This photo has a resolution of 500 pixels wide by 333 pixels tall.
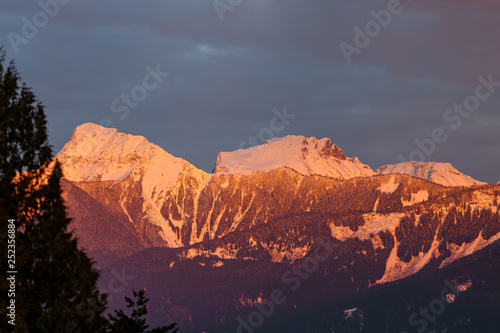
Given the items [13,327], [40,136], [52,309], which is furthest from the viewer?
[40,136]

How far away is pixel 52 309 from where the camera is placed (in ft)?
214

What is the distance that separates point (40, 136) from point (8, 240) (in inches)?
387

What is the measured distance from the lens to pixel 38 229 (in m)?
68.6

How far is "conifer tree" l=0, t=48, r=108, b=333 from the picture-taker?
66688 mm

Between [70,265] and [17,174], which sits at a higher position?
[17,174]

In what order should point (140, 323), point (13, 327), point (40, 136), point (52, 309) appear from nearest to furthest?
point (13, 327) → point (52, 309) → point (40, 136) → point (140, 323)

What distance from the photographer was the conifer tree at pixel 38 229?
2625 inches

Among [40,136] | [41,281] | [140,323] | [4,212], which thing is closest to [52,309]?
[41,281]

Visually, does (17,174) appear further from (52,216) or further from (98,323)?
(98,323)

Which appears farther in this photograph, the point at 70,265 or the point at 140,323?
the point at 140,323

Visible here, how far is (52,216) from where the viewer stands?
6944 cm

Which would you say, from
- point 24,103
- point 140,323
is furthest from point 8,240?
point 140,323

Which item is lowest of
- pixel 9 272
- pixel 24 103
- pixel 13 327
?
pixel 13 327

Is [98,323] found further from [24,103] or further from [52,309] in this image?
[24,103]
